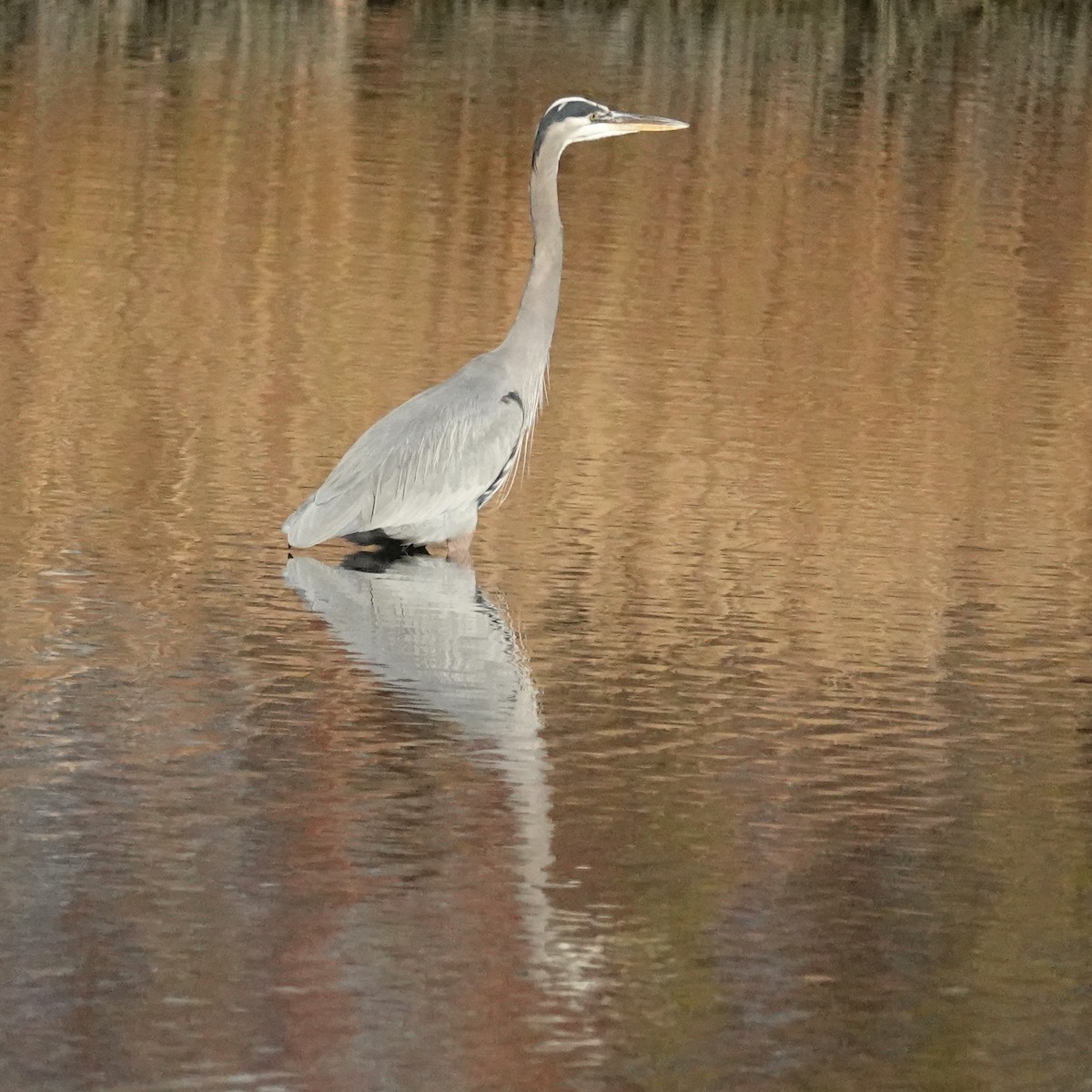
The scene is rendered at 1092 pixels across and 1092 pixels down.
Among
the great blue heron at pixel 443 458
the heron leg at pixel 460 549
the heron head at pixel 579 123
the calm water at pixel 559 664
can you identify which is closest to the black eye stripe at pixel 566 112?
the heron head at pixel 579 123

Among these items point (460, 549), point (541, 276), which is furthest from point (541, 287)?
point (460, 549)

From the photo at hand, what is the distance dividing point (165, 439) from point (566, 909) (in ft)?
16.3

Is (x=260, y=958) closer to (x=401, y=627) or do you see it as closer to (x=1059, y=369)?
(x=401, y=627)

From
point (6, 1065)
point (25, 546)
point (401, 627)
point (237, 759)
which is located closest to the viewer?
point (6, 1065)

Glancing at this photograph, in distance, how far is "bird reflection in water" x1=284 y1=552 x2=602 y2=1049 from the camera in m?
5.20

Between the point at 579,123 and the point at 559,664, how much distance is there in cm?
295

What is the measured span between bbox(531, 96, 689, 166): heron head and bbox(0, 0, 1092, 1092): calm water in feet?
3.84

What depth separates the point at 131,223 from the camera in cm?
1555

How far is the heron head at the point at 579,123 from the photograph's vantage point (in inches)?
382

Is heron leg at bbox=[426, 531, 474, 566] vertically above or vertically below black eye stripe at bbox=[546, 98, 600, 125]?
below

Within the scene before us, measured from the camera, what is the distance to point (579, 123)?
9.73m

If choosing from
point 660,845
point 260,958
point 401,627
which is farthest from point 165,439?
point 260,958

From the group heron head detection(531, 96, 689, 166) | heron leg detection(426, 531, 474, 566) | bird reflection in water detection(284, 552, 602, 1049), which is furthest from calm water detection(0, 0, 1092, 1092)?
heron head detection(531, 96, 689, 166)

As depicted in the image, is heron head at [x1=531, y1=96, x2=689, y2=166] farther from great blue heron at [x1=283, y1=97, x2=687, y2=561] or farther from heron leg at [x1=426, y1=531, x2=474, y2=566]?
heron leg at [x1=426, y1=531, x2=474, y2=566]
